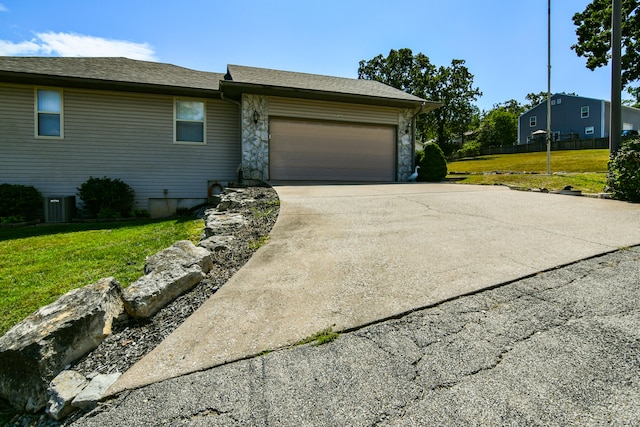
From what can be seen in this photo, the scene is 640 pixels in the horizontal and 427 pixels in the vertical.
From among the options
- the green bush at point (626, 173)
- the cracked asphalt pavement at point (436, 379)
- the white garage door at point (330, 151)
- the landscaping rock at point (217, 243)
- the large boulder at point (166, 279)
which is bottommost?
the cracked asphalt pavement at point (436, 379)

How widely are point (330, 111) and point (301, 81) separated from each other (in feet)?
5.17

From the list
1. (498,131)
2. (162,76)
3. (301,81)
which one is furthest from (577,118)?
(162,76)

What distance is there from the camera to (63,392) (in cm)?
189

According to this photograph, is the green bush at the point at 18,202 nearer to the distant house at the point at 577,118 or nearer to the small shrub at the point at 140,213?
the small shrub at the point at 140,213

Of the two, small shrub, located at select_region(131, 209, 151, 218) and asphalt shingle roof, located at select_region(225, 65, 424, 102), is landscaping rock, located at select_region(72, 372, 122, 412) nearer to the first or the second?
small shrub, located at select_region(131, 209, 151, 218)

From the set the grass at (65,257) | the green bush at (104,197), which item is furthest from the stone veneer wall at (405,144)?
the green bush at (104,197)

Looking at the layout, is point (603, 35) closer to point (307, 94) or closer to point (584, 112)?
point (307, 94)

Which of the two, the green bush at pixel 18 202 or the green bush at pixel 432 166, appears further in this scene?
the green bush at pixel 432 166

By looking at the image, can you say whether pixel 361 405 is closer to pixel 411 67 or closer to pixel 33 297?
pixel 33 297

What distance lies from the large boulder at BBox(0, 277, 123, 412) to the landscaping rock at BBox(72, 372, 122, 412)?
305mm

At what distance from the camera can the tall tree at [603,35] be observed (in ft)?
46.6

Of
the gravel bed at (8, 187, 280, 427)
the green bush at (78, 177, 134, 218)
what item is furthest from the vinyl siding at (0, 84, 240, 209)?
the gravel bed at (8, 187, 280, 427)

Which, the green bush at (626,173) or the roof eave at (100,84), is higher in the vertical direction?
the roof eave at (100,84)

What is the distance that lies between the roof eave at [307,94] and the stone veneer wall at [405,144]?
37cm
